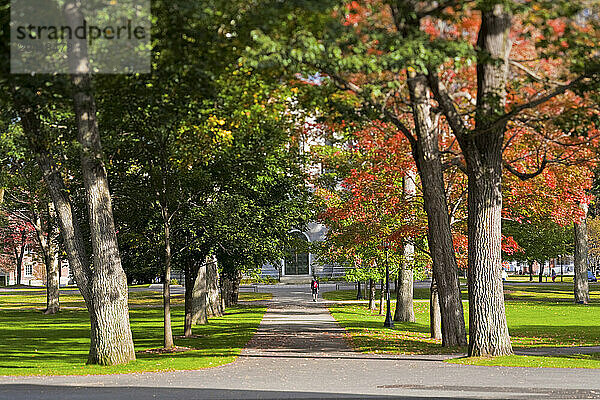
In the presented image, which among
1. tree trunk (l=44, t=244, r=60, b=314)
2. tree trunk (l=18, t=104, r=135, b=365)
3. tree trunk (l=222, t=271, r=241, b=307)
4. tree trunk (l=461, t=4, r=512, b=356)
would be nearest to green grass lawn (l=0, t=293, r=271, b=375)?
tree trunk (l=18, t=104, r=135, b=365)

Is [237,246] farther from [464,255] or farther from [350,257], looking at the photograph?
[350,257]

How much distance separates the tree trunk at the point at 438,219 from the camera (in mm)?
20875

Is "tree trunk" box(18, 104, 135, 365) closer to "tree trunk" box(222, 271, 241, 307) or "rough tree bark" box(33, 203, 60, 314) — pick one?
"rough tree bark" box(33, 203, 60, 314)

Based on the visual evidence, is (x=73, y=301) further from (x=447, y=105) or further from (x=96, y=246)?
(x=447, y=105)

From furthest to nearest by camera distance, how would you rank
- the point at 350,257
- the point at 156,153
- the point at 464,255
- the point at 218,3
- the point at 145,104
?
the point at 350,257 < the point at 464,255 < the point at 156,153 < the point at 145,104 < the point at 218,3

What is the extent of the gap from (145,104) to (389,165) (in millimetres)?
9857

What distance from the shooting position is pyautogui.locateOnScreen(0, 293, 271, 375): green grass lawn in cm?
1934

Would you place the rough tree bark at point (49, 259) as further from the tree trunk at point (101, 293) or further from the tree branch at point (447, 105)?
the tree branch at point (447, 105)

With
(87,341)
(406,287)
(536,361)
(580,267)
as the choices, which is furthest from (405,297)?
(580,267)

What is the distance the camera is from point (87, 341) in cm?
2828

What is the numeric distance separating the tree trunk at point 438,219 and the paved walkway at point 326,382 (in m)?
2.26

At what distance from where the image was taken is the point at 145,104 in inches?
731

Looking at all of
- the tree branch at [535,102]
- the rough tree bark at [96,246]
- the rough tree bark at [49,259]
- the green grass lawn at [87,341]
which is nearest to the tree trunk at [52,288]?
the rough tree bark at [49,259]

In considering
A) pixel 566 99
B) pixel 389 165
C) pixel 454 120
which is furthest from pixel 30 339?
pixel 566 99
